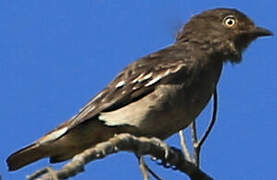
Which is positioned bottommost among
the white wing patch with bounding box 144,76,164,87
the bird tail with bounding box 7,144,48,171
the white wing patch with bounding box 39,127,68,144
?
the bird tail with bounding box 7,144,48,171

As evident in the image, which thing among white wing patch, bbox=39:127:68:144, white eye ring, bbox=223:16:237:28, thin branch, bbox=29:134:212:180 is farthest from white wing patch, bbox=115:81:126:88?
white eye ring, bbox=223:16:237:28

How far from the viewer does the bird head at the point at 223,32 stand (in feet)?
29.2

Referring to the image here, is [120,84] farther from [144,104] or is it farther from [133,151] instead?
[133,151]

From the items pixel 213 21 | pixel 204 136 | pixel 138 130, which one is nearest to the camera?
pixel 204 136

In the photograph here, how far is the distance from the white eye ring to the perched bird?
2.17 ft

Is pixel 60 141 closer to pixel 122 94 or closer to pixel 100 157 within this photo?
pixel 122 94

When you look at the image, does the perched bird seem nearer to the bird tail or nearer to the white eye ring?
the bird tail

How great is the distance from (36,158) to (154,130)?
3.91ft

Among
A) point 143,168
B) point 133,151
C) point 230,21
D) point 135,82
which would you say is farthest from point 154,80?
point 143,168

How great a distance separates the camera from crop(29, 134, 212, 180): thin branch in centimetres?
485

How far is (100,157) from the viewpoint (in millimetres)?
5469

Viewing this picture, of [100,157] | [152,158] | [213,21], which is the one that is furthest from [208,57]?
[100,157]

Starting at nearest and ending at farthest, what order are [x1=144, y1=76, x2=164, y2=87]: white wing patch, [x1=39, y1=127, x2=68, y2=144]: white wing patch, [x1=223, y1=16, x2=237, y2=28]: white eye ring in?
[x1=39, y1=127, x2=68, y2=144]: white wing patch, [x1=144, y1=76, x2=164, y2=87]: white wing patch, [x1=223, y1=16, x2=237, y2=28]: white eye ring

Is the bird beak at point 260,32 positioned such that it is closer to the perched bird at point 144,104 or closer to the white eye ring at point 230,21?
the white eye ring at point 230,21
